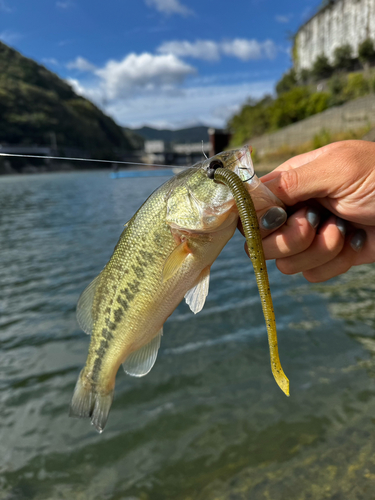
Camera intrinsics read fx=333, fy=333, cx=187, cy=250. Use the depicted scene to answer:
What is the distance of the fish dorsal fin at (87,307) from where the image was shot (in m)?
2.89

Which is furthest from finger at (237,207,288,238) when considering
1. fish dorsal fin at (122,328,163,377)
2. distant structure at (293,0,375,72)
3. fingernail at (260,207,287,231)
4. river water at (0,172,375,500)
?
distant structure at (293,0,375,72)

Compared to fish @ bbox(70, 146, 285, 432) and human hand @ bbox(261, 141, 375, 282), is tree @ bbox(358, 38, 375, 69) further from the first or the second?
fish @ bbox(70, 146, 285, 432)

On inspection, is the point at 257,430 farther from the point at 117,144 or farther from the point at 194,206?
the point at 117,144

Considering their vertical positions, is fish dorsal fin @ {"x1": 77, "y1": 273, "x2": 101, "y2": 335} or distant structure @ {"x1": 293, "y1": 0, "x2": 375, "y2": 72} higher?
distant structure @ {"x1": 293, "y1": 0, "x2": 375, "y2": 72}

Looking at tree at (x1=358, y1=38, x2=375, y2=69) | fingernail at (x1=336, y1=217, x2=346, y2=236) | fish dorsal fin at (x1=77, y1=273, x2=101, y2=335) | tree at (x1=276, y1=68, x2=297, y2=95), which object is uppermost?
tree at (x1=276, y1=68, x2=297, y2=95)

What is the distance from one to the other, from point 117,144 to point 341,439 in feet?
661

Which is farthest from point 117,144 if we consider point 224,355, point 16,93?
point 224,355

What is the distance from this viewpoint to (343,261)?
3145 millimetres

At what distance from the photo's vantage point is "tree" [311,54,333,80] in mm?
66938

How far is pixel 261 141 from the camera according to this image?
53.9 m

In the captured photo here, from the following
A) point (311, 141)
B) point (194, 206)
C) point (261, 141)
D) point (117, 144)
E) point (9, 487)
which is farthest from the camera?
point (117, 144)

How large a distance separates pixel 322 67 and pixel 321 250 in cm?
7884

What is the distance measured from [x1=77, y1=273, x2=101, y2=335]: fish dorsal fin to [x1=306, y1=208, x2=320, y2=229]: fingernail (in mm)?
1816

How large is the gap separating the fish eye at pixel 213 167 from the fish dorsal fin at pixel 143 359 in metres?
1.36
